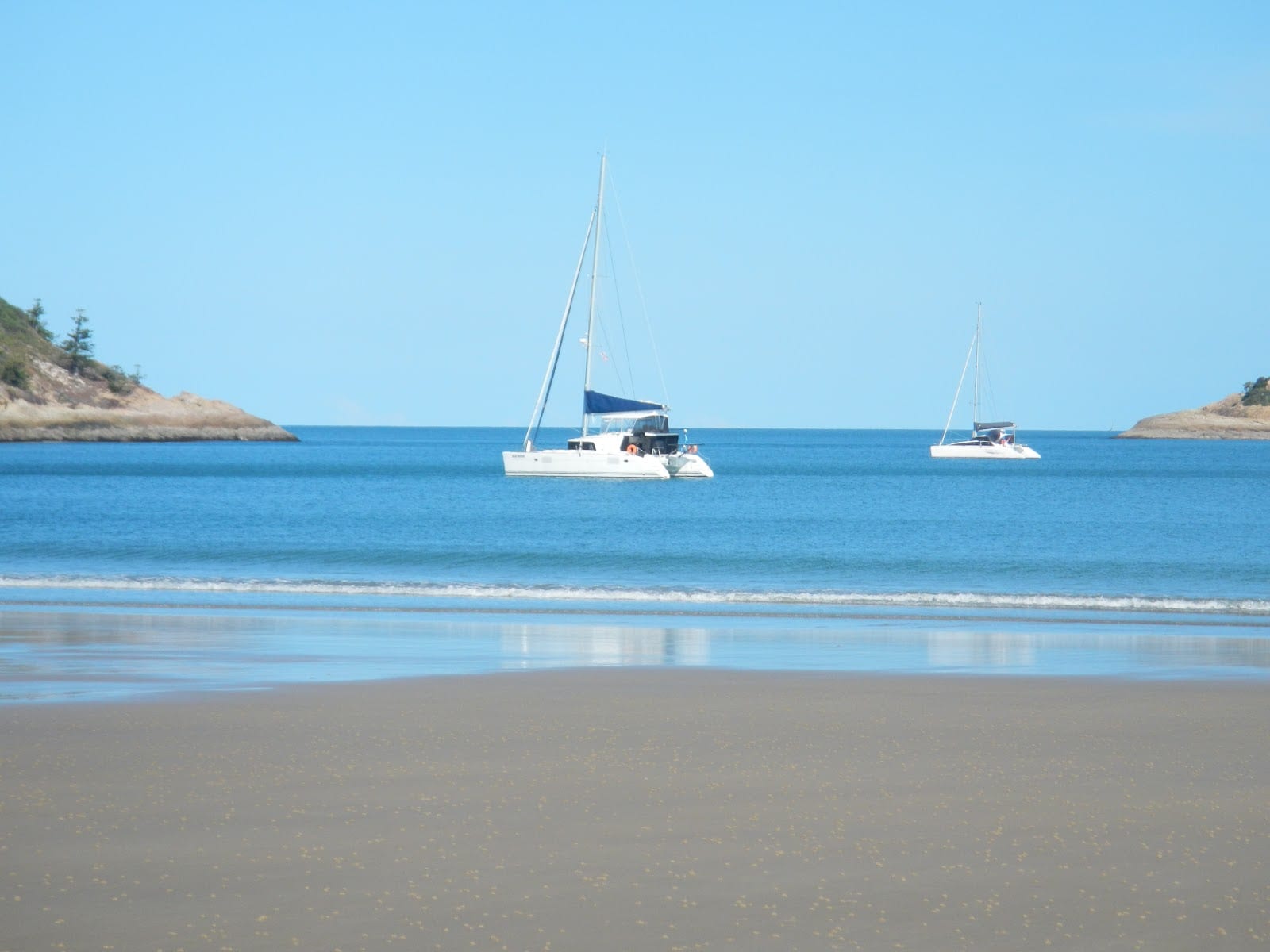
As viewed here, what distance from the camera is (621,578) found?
1252 inches

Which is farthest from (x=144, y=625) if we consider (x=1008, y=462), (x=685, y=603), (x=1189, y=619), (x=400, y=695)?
(x=1008, y=462)

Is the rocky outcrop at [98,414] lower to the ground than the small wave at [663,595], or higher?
higher

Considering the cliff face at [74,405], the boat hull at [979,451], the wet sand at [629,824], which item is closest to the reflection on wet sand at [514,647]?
the wet sand at [629,824]

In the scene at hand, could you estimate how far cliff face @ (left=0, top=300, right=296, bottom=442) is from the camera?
494ft

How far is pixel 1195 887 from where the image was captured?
7.59 m

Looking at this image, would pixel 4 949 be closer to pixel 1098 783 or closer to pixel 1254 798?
pixel 1098 783

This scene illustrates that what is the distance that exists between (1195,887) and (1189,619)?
1797cm

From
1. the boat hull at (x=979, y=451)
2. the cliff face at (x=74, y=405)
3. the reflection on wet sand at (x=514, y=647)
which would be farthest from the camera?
the cliff face at (x=74, y=405)

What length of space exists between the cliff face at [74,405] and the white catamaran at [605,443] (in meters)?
96.8

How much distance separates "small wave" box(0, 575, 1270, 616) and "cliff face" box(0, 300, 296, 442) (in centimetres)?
13239

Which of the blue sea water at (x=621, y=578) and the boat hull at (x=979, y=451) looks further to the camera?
the boat hull at (x=979, y=451)

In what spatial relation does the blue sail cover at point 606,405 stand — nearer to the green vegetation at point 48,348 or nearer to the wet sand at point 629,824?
the wet sand at point 629,824

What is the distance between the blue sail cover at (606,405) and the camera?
7244 cm

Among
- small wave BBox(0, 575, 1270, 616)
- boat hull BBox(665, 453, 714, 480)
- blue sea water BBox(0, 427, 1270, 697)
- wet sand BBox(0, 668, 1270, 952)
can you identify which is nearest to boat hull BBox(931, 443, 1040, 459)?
blue sea water BBox(0, 427, 1270, 697)
